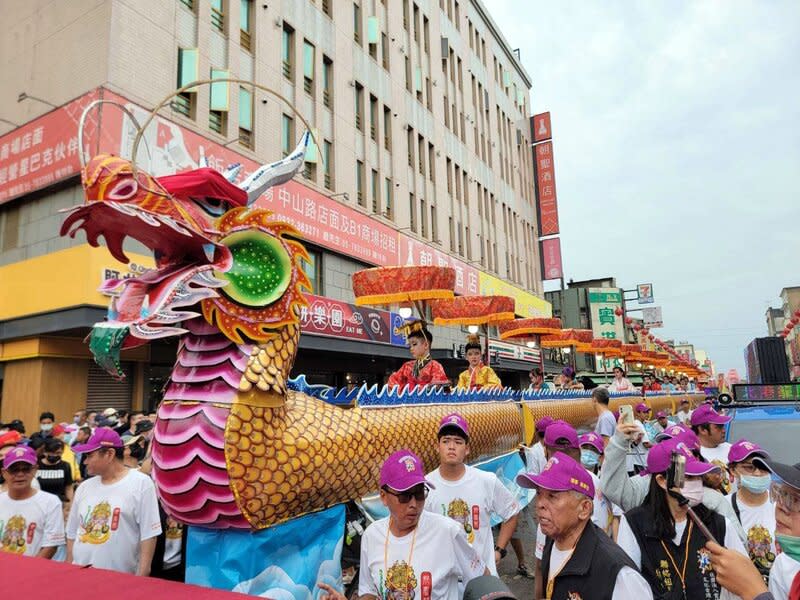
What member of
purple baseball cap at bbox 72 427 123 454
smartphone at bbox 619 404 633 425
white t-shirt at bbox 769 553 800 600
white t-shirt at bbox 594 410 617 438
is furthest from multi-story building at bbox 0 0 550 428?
white t-shirt at bbox 594 410 617 438

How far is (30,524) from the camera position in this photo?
3.36m

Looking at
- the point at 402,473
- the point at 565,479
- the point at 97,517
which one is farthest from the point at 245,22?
the point at 565,479

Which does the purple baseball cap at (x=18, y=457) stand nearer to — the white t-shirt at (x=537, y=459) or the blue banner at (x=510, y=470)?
the blue banner at (x=510, y=470)

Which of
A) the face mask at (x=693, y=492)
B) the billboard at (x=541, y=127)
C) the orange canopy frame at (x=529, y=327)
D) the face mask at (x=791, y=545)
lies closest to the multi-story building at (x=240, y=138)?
the face mask at (x=693, y=492)

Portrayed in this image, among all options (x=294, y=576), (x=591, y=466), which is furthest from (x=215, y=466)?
(x=591, y=466)

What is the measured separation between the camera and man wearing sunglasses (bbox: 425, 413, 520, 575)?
3072 mm

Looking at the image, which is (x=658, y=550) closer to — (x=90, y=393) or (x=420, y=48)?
(x=90, y=393)

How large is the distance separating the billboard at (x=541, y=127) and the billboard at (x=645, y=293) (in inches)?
695

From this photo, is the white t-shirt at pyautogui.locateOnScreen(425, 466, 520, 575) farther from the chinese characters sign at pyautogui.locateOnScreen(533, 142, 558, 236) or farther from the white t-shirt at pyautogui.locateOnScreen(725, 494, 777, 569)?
the chinese characters sign at pyautogui.locateOnScreen(533, 142, 558, 236)

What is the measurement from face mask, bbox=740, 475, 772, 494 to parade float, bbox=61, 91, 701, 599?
2208mm

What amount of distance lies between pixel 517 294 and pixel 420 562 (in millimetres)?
27151

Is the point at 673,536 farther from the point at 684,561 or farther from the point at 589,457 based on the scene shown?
the point at 589,457

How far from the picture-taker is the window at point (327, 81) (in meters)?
16.3

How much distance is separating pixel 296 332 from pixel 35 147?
10169 millimetres
